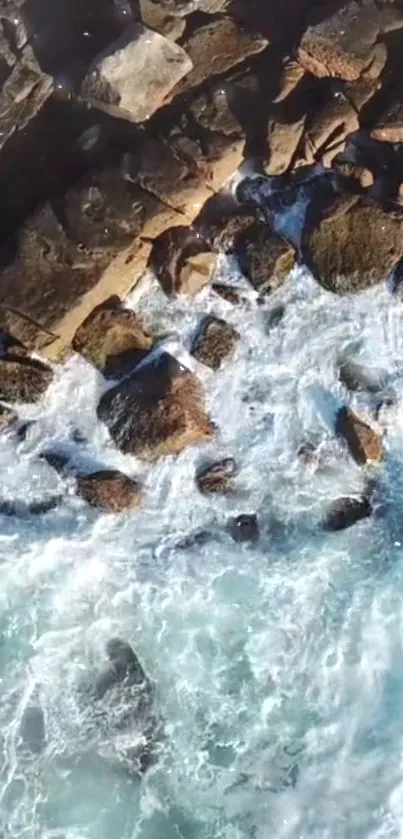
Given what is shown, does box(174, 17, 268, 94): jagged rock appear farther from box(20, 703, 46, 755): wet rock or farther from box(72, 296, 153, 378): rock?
box(20, 703, 46, 755): wet rock

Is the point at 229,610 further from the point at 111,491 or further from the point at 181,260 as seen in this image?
the point at 181,260

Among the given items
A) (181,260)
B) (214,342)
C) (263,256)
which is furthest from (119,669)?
(263,256)

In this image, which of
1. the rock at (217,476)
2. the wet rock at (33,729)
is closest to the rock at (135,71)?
the rock at (217,476)

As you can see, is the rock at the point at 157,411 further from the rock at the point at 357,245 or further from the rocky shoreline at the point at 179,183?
the rock at the point at 357,245

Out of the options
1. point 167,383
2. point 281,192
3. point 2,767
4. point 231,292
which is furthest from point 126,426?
point 2,767

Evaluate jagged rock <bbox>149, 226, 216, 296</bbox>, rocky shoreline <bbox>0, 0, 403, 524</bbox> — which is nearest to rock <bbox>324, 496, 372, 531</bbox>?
rocky shoreline <bbox>0, 0, 403, 524</bbox>

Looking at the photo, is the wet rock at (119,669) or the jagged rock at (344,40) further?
the wet rock at (119,669)
